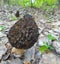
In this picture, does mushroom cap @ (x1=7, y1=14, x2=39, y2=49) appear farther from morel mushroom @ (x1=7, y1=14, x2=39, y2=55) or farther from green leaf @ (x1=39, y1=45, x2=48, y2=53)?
green leaf @ (x1=39, y1=45, x2=48, y2=53)

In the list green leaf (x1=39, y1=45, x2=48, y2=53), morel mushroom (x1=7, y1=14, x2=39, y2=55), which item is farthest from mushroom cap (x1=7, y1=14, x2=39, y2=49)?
green leaf (x1=39, y1=45, x2=48, y2=53)

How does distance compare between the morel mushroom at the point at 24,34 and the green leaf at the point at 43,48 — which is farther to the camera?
the green leaf at the point at 43,48

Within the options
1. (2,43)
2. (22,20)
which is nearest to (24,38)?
(22,20)

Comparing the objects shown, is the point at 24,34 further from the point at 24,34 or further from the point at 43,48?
the point at 43,48

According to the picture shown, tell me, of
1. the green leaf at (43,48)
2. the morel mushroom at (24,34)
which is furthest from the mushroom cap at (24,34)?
the green leaf at (43,48)

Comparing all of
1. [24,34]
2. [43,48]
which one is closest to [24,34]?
[24,34]

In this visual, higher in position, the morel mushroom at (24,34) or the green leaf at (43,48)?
the morel mushroom at (24,34)

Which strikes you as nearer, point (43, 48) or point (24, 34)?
point (24, 34)

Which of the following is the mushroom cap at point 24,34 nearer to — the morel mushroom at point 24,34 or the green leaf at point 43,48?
the morel mushroom at point 24,34
